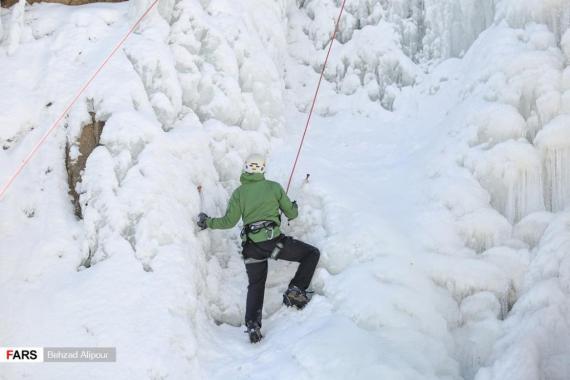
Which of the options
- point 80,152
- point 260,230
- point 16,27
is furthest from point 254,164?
point 16,27

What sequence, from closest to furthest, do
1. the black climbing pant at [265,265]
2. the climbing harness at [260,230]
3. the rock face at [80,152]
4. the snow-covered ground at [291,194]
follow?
the snow-covered ground at [291,194] < the black climbing pant at [265,265] < the climbing harness at [260,230] < the rock face at [80,152]

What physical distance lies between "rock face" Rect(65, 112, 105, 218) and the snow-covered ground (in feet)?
0.22

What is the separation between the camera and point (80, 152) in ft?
20.0

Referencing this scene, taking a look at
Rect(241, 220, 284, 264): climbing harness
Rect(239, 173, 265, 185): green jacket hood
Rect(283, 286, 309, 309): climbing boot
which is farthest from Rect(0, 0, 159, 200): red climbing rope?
Rect(283, 286, 309, 309): climbing boot

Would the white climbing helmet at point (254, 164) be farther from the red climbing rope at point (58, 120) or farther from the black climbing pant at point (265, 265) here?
the red climbing rope at point (58, 120)

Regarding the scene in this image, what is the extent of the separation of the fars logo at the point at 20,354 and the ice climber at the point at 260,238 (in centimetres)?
200

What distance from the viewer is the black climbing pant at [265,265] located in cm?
550

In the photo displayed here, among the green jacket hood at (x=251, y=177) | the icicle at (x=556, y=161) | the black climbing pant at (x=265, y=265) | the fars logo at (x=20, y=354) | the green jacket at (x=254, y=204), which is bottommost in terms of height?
the fars logo at (x=20, y=354)

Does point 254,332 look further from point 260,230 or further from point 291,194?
point 291,194

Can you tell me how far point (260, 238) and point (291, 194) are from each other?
158 centimetres

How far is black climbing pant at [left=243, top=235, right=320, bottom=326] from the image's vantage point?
18.0 feet

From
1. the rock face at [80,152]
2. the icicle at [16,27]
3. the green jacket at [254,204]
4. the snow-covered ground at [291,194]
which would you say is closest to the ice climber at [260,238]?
the green jacket at [254,204]

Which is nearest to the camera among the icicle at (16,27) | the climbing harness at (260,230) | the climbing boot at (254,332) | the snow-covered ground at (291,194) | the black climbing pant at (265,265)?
the snow-covered ground at (291,194)

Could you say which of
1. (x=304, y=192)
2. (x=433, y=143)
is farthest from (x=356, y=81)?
(x=304, y=192)
